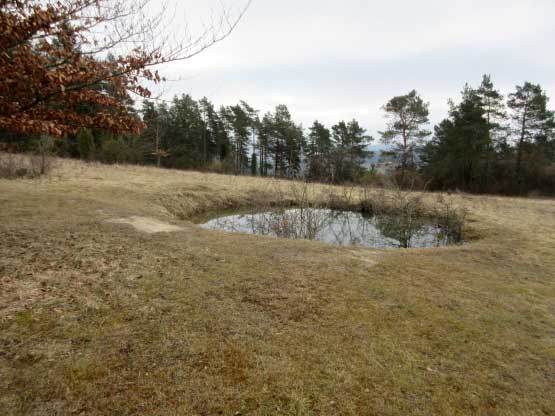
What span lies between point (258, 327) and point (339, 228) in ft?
22.6

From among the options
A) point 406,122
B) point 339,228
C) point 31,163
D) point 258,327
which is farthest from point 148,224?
point 406,122

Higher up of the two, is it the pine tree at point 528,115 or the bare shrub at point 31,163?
the pine tree at point 528,115

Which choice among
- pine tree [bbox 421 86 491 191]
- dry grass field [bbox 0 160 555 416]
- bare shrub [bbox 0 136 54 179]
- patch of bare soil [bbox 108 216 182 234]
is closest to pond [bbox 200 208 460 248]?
patch of bare soil [bbox 108 216 182 234]

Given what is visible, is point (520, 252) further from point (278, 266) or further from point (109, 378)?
point (109, 378)

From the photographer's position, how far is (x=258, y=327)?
116 inches

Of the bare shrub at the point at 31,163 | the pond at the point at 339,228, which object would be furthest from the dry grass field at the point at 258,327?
the bare shrub at the point at 31,163

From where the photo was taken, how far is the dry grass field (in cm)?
211

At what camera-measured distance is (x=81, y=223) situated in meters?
5.71

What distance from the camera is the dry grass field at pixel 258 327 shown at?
2.11 meters

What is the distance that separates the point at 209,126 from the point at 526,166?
32021 millimetres

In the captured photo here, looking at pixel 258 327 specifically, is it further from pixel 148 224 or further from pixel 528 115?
pixel 528 115

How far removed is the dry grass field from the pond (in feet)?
6.48

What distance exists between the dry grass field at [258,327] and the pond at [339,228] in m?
1.97

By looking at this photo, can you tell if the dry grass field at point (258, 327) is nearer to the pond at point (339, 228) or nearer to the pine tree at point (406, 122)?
the pond at point (339, 228)
